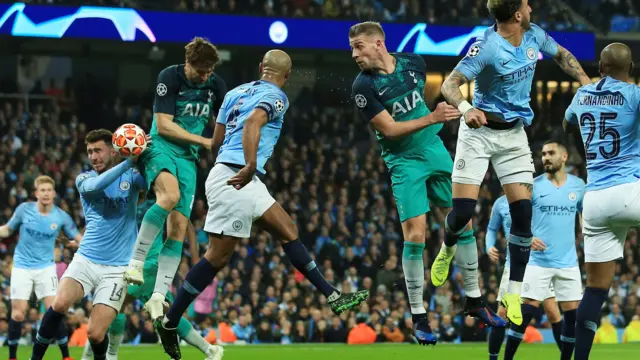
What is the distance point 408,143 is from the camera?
9453mm

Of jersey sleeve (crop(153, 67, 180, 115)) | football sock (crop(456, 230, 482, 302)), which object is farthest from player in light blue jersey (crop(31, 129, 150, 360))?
football sock (crop(456, 230, 482, 302))

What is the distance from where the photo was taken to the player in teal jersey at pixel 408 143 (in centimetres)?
934

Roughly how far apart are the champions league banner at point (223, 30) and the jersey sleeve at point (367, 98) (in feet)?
49.4

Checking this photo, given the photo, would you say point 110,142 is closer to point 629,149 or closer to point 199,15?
point 629,149

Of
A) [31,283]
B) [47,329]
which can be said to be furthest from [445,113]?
[31,283]

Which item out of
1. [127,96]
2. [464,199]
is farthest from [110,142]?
[127,96]

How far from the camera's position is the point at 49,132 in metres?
25.2

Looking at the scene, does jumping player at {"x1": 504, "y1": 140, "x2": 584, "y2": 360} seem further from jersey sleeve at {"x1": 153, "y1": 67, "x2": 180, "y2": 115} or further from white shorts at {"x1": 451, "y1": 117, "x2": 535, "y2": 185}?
jersey sleeve at {"x1": 153, "y1": 67, "x2": 180, "y2": 115}

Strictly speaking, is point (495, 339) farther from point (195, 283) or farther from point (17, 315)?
point (17, 315)

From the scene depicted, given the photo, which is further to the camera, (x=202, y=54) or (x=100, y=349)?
(x=202, y=54)

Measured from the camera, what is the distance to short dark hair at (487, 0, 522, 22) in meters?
8.93

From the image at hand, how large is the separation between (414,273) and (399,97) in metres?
1.66

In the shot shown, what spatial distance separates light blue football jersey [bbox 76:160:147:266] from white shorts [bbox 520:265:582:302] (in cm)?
514

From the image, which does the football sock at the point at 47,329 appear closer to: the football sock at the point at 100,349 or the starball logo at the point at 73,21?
the football sock at the point at 100,349
